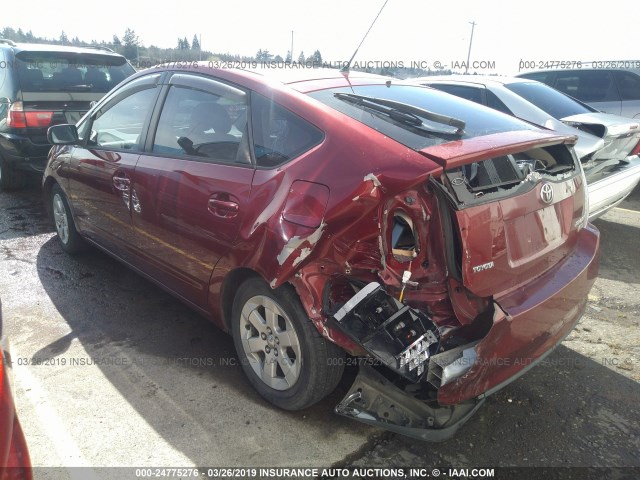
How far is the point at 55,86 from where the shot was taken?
21.2 ft

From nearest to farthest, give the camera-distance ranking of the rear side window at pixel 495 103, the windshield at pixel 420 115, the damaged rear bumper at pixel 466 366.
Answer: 1. the damaged rear bumper at pixel 466 366
2. the windshield at pixel 420 115
3. the rear side window at pixel 495 103

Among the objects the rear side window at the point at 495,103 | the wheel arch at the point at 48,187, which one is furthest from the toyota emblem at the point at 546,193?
the wheel arch at the point at 48,187

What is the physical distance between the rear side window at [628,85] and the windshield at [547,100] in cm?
267

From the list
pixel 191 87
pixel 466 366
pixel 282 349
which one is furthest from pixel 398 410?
pixel 191 87

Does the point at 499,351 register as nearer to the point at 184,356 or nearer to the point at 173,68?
the point at 184,356

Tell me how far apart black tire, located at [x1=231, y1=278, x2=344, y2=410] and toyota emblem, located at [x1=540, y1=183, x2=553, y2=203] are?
4.08ft

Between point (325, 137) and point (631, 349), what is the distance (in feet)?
8.33

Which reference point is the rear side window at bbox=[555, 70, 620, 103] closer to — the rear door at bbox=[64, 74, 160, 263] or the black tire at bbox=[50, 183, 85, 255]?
the rear door at bbox=[64, 74, 160, 263]

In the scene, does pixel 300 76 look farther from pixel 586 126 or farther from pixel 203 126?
pixel 586 126

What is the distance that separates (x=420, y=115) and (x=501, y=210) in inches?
26.8

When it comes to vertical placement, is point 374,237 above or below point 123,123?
below

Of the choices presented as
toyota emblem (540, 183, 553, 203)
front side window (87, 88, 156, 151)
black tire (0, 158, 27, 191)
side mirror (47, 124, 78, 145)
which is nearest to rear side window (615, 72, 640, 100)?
toyota emblem (540, 183, 553, 203)

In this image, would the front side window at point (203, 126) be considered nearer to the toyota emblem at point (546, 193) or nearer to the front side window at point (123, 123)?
the front side window at point (123, 123)

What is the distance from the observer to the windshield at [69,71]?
6.31 m
